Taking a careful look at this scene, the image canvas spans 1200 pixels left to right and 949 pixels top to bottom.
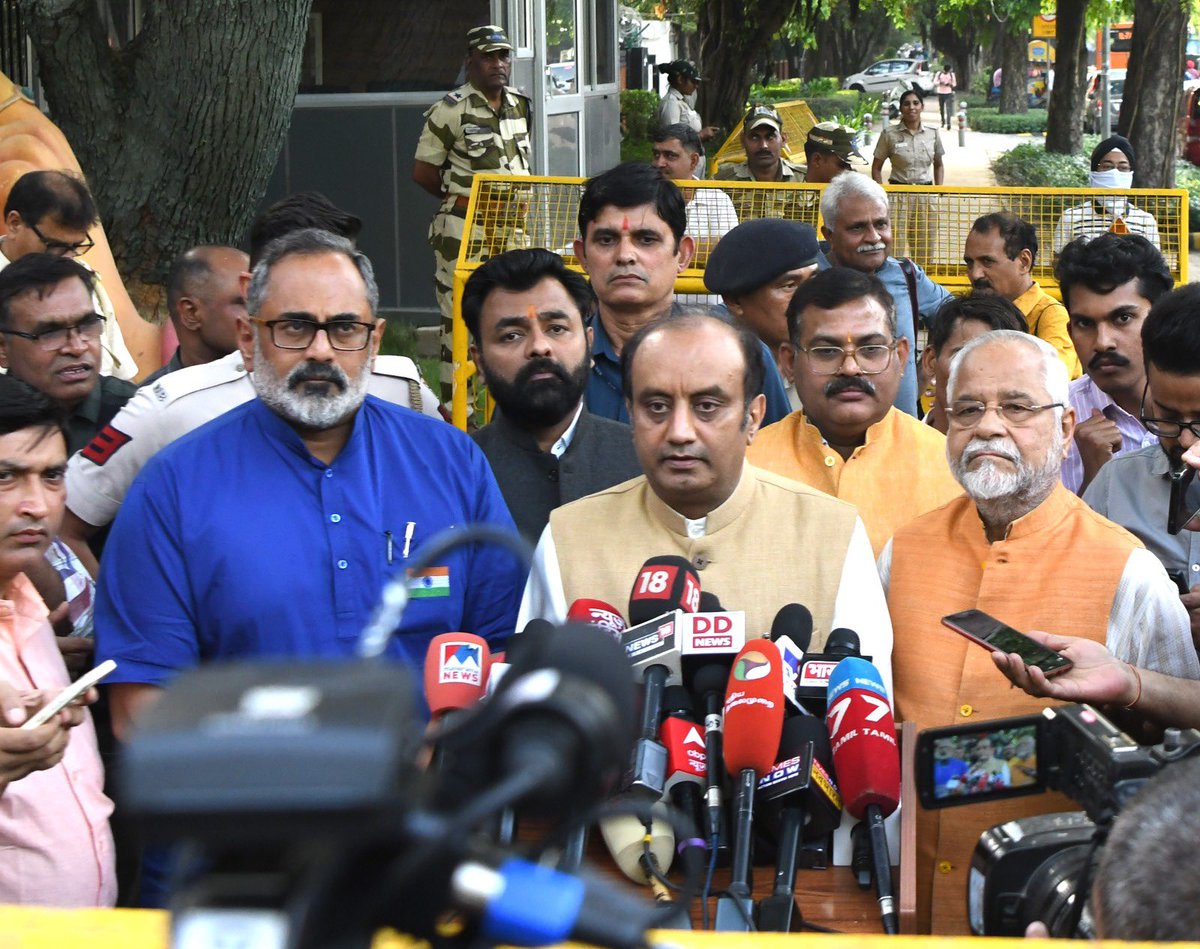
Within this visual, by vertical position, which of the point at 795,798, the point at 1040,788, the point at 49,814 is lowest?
the point at 49,814

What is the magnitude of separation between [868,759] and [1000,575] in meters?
1.01

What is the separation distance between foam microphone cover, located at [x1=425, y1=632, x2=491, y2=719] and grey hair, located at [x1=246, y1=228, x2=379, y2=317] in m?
1.12

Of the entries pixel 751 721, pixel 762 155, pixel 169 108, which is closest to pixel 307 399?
pixel 751 721

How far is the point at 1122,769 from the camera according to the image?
7.27ft

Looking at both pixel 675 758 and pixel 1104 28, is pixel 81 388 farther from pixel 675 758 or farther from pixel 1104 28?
pixel 1104 28

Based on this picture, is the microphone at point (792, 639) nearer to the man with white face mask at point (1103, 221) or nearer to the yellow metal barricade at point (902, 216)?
the yellow metal barricade at point (902, 216)

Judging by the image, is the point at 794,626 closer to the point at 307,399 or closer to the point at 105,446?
the point at 307,399

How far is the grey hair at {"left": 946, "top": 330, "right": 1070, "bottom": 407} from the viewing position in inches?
149

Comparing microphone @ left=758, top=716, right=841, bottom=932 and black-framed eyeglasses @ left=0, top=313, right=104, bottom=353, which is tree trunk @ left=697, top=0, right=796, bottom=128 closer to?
black-framed eyeglasses @ left=0, top=313, right=104, bottom=353

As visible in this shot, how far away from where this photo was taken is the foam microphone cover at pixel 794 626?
3.20 meters

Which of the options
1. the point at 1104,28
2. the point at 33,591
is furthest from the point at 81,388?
the point at 1104,28

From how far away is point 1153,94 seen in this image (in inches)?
815

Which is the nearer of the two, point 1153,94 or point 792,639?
point 792,639

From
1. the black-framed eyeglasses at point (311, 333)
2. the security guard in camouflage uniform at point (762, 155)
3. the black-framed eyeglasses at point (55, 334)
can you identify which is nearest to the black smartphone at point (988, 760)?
the black-framed eyeglasses at point (311, 333)
